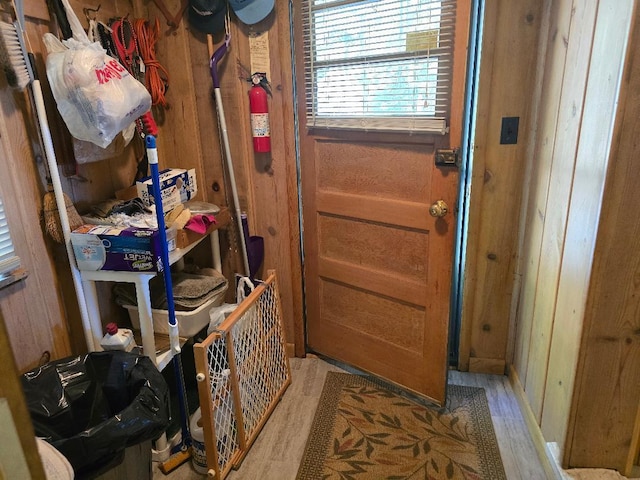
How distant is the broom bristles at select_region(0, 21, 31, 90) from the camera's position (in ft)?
4.32

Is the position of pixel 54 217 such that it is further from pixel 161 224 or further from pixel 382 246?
pixel 382 246

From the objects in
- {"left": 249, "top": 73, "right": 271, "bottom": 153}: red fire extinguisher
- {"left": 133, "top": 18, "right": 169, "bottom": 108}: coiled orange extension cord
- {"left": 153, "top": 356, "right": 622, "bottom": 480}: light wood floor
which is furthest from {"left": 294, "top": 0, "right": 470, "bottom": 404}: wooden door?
{"left": 133, "top": 18, "right": 169, "bottom": 108}: coiled orange extension cord

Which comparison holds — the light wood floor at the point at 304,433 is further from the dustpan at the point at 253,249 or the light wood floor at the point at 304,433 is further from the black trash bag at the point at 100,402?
the dustpan at the point at 253,249

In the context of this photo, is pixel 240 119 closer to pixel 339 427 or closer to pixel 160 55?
pixel 160 55

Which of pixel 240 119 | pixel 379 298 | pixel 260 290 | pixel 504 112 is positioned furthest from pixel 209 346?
pixel 504 112

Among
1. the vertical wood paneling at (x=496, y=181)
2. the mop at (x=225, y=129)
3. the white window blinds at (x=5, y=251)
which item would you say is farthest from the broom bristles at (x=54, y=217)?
the vertical wood paneling at (x=496, y=181)

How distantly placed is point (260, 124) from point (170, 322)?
0.97 metres

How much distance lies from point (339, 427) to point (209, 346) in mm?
746

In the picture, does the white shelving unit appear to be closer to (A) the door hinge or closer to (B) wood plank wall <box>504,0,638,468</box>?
(A) the door hinge

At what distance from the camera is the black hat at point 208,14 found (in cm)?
198

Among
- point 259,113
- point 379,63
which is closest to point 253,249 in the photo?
point 259,113

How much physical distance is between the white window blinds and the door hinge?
5.01 ft

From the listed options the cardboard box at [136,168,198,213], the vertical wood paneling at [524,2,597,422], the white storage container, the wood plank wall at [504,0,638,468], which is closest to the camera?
the wood plank wall at [504,0,638,468]

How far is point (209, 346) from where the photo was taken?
1.68 m
